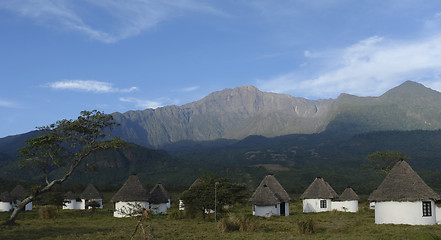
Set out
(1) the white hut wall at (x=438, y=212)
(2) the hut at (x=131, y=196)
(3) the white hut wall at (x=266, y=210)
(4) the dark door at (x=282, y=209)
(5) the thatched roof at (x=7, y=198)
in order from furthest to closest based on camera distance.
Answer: (5) the thatched roof at (x=7, y=198) < (4) the dark door at (x=282, y=209) < (2) the hut at (x=131, y=196) < (3) the white hut wall at (x=266, y=210) < (1) the white hut wall at (x=438, y=212)

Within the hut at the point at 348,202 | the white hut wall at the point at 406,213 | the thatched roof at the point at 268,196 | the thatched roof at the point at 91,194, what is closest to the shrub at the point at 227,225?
the white hut wall at the point at 406,213

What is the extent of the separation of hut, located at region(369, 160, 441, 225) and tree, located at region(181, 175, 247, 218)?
13069 mm

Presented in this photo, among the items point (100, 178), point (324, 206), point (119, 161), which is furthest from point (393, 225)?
point (119, 161)

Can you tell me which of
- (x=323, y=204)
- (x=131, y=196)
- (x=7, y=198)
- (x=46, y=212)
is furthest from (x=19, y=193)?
(x=323, y=204)

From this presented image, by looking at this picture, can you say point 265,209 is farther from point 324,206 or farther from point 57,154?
point 57,154

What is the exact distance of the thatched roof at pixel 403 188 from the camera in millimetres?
32312

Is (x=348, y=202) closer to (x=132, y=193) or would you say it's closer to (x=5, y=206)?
(x=132, y=193)

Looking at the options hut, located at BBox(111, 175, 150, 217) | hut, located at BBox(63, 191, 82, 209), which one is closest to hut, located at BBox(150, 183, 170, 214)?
hut, located at BBox(111, 175, 150, 217)

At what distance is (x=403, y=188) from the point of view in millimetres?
33000

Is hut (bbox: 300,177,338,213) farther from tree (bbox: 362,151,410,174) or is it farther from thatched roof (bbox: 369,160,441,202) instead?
thatched roof (bbox: 369,160,441,202)

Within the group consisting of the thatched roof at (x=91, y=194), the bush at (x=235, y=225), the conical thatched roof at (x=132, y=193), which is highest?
the conical thatched roof at (x=132, y=193)

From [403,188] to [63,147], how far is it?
30.4 m

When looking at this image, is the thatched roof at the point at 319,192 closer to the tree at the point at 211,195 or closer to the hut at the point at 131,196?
the tree at the point at 211,195

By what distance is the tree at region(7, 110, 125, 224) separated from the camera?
115 feet
